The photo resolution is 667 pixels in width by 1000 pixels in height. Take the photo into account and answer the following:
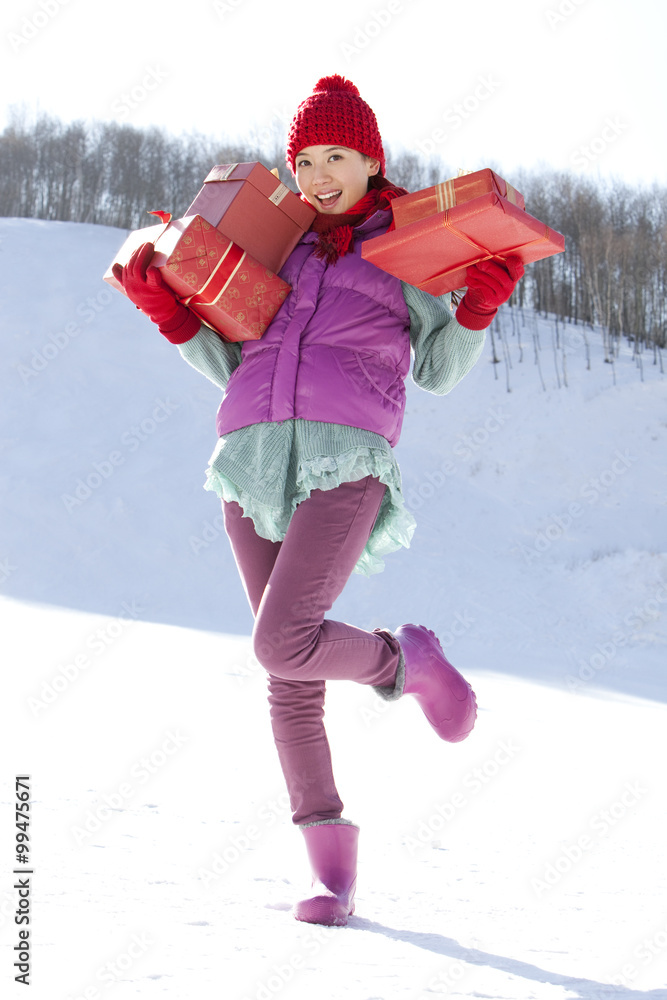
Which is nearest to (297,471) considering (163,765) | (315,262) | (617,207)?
(315,262)

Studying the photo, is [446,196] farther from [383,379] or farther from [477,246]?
[383,379]

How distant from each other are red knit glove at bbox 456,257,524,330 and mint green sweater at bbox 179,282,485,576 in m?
0.06

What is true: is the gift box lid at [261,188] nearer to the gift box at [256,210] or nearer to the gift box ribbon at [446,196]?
the gift box at [256,210]

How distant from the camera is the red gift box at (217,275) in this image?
1825 mm

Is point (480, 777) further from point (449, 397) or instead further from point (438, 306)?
point (449, 397)

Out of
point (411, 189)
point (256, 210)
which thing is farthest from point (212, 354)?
point (411, 189)

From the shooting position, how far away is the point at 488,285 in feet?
5.90

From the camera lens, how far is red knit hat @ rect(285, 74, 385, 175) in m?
1.96

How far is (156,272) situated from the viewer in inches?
73.2

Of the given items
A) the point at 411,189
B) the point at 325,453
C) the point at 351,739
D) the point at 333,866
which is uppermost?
the point at 411,189

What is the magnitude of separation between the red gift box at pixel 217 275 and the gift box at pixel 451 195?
33cm

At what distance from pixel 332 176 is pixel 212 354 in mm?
514

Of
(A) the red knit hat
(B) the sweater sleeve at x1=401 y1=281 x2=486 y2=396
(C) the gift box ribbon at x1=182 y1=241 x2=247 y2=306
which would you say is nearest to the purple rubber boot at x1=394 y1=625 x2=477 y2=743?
(B) the sweater sleeve at x1=401 y1=281 x2=486 y2=396

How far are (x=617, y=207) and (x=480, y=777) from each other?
20.9 m
